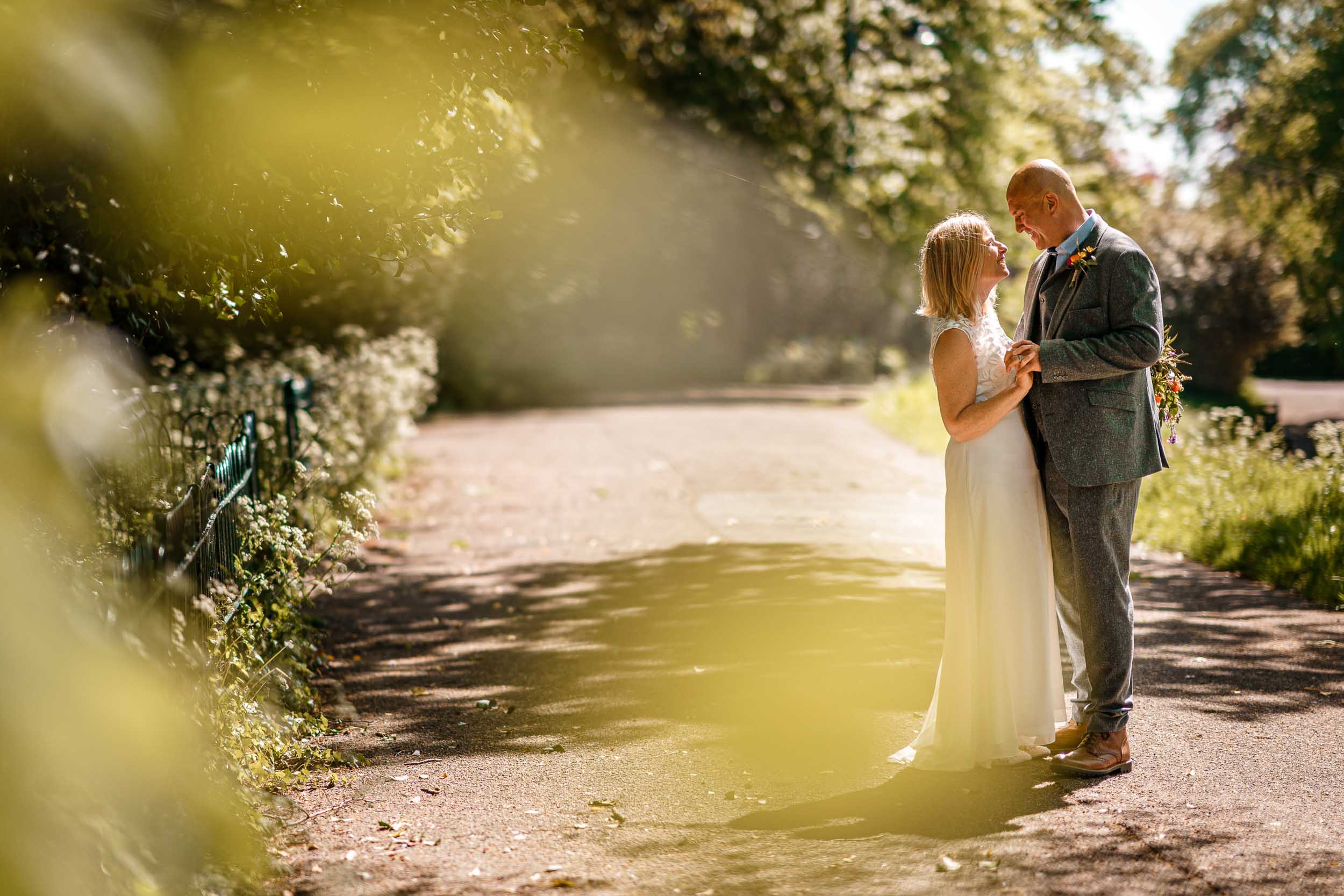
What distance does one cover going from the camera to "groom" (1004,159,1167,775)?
4.35 meters

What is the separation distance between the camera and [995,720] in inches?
176

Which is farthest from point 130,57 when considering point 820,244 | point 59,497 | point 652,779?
point 820,244

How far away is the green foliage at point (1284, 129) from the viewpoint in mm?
18875

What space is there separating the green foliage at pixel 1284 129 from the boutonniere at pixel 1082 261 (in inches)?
425

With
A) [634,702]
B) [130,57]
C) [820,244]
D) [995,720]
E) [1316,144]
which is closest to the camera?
[995,720]

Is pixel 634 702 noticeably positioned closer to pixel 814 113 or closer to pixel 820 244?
pixel 814 113

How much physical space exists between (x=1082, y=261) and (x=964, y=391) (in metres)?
0.63

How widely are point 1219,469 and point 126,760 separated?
31.1 feet

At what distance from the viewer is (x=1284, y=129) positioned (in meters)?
23.6

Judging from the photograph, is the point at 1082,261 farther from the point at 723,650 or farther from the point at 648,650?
the point at 648,650

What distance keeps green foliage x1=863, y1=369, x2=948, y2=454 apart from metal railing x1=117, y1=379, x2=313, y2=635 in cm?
991

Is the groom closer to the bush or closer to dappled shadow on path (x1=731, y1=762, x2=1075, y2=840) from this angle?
dappled shadow on path (x1=731, y1=762, x2=1075, y2=840)

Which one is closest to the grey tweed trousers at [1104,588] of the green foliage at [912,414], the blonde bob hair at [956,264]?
the blonde bob hair at [956,264]

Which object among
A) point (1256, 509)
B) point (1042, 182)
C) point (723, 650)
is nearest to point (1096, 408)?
point (1042, 182)
